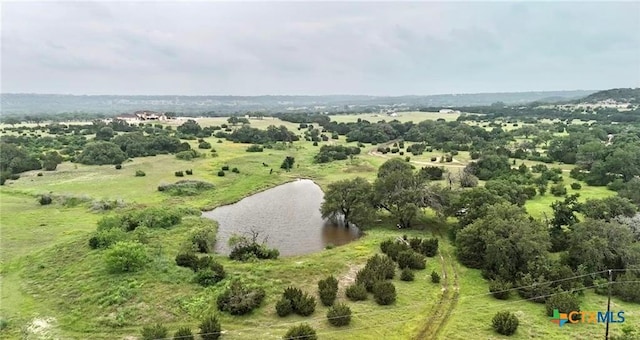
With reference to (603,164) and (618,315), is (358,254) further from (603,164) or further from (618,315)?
(603,164)

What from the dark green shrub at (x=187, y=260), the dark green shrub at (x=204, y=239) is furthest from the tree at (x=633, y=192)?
the dark green shrub at (x=187, y=260)

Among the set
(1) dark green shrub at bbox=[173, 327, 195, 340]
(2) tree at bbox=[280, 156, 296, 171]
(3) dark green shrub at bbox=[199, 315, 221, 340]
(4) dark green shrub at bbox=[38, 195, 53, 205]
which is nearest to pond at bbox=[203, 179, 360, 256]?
(3) dark green shrub at bbox=[199, 315, 221, 340]

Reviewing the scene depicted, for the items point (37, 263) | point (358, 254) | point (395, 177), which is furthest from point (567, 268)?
point (37, 263)

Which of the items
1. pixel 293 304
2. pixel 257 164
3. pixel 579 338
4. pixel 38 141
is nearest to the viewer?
pixel 579 338

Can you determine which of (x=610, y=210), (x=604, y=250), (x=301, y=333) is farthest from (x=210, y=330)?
(x=610, y=210)

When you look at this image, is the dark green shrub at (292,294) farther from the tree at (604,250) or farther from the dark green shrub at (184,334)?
the tree at (604,250)

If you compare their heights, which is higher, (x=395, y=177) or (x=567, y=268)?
(x=395, y=177)

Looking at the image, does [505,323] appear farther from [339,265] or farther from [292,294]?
[339,265]
